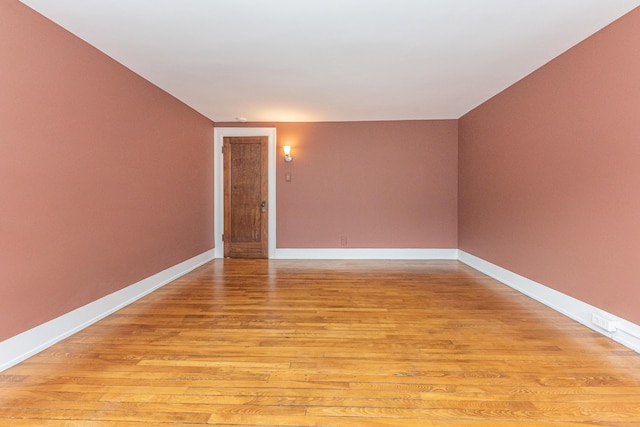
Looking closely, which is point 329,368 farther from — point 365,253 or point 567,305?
point 365,253

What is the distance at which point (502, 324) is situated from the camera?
271 cm

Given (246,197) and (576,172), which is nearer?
(576,172)

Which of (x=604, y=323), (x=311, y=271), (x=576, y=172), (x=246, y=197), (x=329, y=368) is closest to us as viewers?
(x=329, y=368)

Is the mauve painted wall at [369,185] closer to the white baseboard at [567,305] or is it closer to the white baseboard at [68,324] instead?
the white baseboard at [567,305]

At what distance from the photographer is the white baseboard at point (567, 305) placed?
2287 millimetres

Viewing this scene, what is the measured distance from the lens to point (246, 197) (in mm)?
5539

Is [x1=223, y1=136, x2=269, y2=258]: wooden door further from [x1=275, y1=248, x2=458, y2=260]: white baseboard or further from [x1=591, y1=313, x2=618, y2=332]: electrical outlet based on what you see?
[x1=591, y1=313, x2=618, y2=332]: electrical outlet

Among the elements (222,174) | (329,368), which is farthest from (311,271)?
(329,368)

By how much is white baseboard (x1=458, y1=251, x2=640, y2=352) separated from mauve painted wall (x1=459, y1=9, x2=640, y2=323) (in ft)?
0.22

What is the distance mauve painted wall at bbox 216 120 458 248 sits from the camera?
5402 mm

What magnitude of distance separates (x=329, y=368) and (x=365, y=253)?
357cm

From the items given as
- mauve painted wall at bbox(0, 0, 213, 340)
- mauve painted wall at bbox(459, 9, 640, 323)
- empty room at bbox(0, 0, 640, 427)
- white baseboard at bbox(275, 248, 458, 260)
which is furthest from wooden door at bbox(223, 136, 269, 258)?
mauve painted wall at bbox(459, 9, 640, 323)

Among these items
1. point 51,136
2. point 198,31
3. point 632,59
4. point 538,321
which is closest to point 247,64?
point 198,31

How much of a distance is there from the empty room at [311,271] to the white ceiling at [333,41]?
0.02 meters
